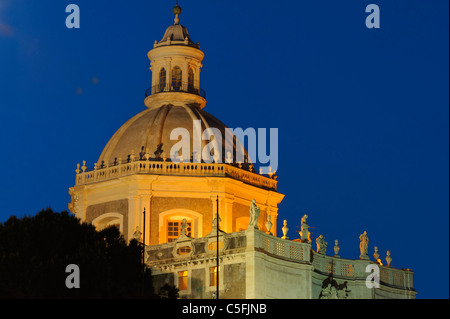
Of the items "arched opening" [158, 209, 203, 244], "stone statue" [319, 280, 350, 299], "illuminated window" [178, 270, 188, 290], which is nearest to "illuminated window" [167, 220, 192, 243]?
"arched opening" [158, 209, 203, 244]

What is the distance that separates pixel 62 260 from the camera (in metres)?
80.7

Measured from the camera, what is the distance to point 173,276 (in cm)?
8981

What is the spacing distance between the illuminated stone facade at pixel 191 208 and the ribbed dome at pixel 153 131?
0.21 ft

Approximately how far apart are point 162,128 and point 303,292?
17310 mm

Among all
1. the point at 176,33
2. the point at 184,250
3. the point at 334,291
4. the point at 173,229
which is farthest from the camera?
the point at 176,33

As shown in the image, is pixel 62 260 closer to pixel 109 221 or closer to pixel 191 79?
pixel 109 221

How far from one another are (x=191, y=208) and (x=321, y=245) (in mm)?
9403

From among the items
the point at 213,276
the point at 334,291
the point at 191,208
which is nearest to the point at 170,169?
the point at 191,208

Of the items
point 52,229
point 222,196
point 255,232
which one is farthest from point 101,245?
point 222,196

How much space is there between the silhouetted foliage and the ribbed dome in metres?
13.4

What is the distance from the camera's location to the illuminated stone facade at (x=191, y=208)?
286 ft

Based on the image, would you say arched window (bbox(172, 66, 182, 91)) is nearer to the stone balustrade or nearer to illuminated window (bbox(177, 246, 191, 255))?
the stone balustrade
